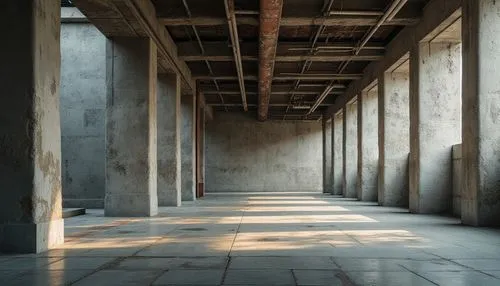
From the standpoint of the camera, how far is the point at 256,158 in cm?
4228

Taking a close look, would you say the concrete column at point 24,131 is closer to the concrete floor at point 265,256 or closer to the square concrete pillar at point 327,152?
the concrete floor at point 265,256

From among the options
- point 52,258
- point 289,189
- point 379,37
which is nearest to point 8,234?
point 52,258

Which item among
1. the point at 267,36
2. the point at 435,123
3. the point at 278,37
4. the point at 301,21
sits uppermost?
the point at 278,37

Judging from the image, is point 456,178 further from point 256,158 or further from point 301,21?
point 256,158

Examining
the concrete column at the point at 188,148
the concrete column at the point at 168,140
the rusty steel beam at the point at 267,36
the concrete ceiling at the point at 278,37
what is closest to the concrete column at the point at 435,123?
the concrete ceiling at the point at 278,37

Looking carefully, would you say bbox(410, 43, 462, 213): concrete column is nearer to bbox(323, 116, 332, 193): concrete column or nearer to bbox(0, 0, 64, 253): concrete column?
bbox(0, 0, 64, 253): concrete column

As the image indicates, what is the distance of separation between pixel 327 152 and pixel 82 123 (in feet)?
73.6

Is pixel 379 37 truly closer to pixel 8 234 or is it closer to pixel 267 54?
pixel 267 54

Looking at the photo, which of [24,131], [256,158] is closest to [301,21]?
[24,131]

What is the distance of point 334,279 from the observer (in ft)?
20.3

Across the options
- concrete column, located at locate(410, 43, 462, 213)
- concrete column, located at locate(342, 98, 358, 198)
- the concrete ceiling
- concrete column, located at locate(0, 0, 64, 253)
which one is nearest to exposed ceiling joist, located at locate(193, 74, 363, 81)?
the concrete ceiling

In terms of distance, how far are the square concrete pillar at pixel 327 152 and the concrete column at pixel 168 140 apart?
1839cm

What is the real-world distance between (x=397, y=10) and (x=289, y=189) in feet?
87.9

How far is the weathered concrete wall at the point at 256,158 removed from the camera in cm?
4188
